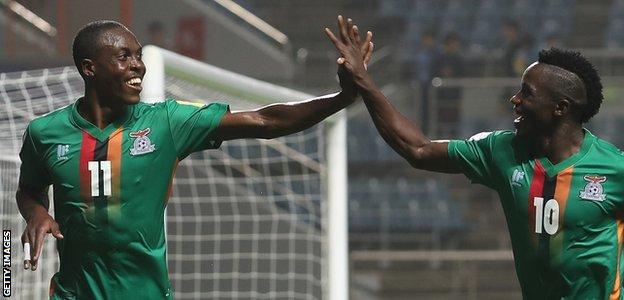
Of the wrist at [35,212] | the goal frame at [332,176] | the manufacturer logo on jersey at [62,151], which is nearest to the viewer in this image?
the wrist at [35,212]

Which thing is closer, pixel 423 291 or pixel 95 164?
pixel 95 164

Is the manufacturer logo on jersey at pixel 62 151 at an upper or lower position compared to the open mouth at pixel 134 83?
lower

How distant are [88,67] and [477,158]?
1432 millimetres

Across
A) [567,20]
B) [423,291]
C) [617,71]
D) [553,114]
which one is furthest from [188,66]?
[567,20]

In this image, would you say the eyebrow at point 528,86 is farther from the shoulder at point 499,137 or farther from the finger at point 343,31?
the finger at point 343,31

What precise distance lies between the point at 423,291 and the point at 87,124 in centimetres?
964

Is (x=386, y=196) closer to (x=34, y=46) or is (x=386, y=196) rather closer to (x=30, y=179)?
(x=34, y=46)

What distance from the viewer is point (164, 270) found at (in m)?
4.67

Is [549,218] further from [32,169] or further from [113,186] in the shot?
[32,169]

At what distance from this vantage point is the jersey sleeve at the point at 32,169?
4.74 metres

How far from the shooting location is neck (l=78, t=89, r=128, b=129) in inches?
187

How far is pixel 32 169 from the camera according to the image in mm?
4781

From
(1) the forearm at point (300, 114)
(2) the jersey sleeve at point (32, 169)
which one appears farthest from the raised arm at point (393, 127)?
(2) the jersey sleeve at point (32, 169)

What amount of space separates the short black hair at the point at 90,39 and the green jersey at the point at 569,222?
4.95ft
